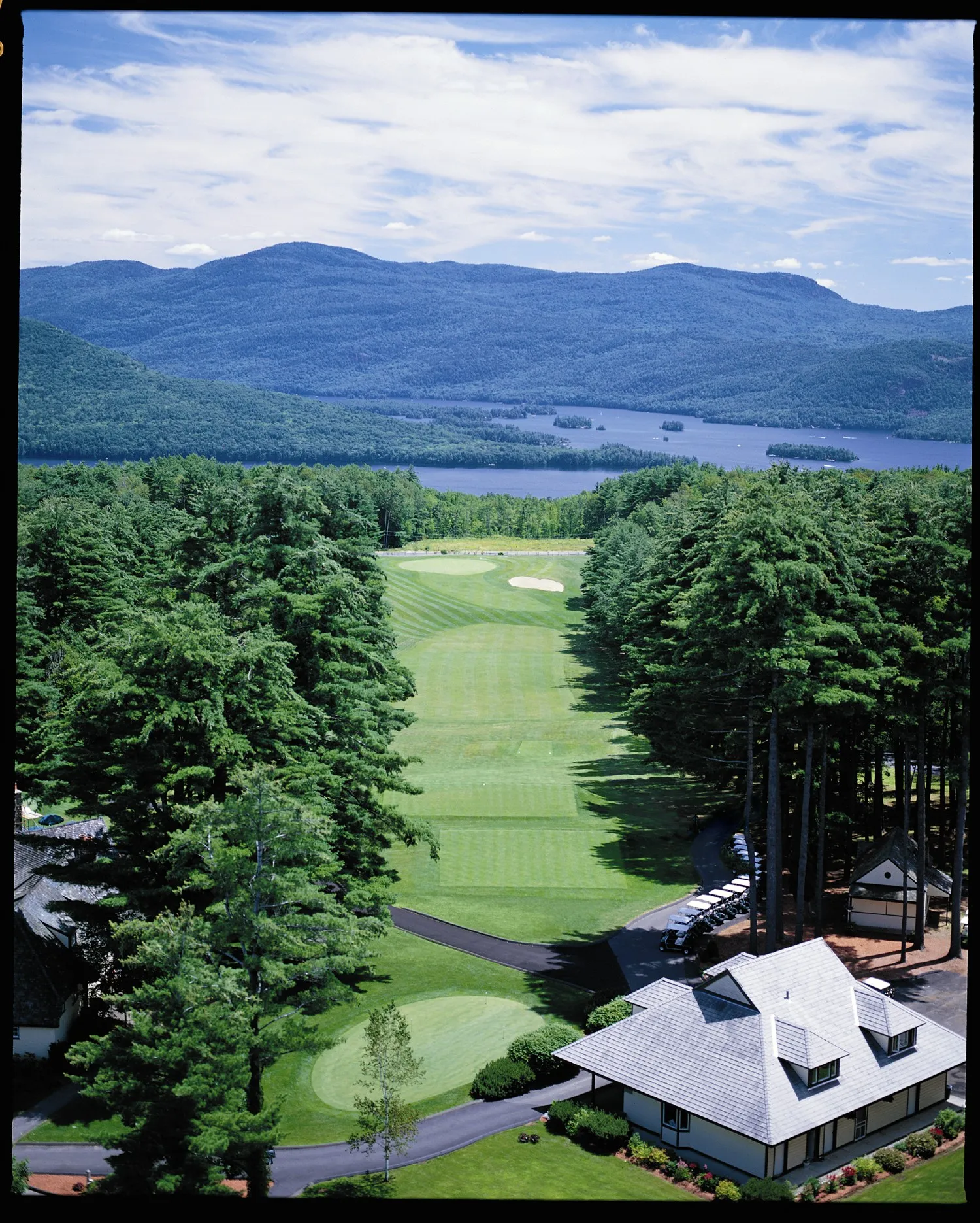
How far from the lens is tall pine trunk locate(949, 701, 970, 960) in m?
26.4

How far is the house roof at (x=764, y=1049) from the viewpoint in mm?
20422

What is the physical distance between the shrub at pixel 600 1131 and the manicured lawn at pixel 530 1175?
0.26 metres

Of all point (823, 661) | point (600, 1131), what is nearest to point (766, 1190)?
point (600, 1131)

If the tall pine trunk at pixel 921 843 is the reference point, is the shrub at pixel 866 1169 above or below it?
below

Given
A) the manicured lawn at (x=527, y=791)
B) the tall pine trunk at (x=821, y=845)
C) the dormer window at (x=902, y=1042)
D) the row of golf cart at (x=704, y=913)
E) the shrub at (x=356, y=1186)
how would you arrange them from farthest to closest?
1. the manicured lawn at (x=527, y=791)
2. the row of golf cart at (x=704, y=913)
3. the tall pine trunk at (x=821, y=845)
4. the dormer window at (x=902, y=1042)
5. the shrub at (x=356, y=1186)

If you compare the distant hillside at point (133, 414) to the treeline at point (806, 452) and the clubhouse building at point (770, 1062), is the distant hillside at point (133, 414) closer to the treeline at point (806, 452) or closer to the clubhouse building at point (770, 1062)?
Answer: the treeline at point (806, 452)

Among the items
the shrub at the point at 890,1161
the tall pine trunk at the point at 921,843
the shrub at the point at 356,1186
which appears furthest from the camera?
the tall pine trunk at the point at 921,843

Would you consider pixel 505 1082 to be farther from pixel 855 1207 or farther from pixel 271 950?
pixel 855 1207

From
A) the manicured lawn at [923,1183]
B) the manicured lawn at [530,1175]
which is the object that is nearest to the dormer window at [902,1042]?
the manicured lawn at [923,1183]

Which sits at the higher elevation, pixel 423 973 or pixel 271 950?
pixel 271 950

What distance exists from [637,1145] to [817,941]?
5929 millimetres

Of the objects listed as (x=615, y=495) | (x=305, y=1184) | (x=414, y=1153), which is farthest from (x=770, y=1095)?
(x=615, y=495)

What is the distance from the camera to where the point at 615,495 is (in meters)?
110

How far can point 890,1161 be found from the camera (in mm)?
19500
